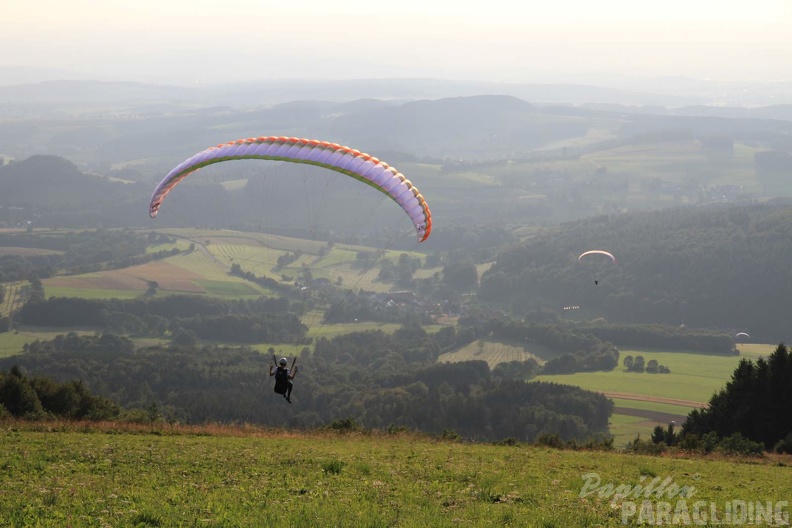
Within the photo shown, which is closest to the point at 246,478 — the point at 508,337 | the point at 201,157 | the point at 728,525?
the point at 728,525

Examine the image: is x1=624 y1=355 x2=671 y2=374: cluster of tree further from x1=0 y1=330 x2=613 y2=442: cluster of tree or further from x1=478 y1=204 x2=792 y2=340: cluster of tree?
x1=478 y1=204 x2=792 y2=340: cluster of tree

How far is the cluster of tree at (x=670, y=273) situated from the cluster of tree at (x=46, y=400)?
98.3 meters

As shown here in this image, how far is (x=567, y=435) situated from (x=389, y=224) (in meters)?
130

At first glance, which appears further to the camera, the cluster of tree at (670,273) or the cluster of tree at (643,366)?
the cluster of tree at (670,273)

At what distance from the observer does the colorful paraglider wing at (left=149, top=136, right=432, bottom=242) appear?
2142 cm

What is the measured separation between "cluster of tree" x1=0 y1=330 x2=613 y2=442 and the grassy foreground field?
31.4m

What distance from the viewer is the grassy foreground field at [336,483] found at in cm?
1195

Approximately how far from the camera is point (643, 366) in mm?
88438

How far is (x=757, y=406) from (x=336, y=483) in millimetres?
24855

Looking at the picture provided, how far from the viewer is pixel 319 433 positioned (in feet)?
84.7

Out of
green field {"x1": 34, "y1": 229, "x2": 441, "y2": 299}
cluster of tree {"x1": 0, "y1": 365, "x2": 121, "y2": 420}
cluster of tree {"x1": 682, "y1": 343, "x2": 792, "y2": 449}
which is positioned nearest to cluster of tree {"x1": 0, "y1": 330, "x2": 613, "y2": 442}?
cluster of tree {"x1": 682, "y1": 343, "x2": 792, "y2": 449}

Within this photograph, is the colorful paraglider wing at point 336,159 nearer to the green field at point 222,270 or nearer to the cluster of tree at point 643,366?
the cluster of tree at point 643,366

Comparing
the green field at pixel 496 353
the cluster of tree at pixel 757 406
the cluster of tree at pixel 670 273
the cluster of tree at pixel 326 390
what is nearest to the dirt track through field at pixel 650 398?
the cluster of tree at pixel 326 390

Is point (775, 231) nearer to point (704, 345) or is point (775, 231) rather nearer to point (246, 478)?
point (704, 345)
